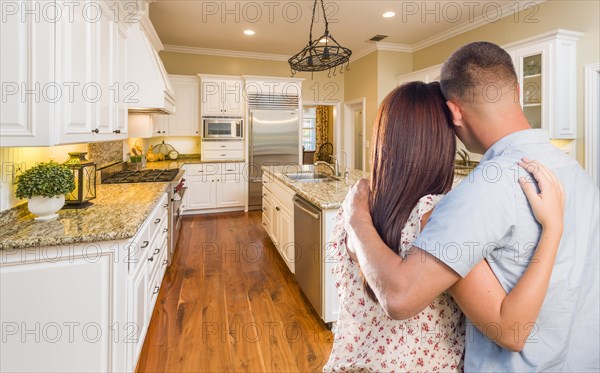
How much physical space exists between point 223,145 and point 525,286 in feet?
18.9

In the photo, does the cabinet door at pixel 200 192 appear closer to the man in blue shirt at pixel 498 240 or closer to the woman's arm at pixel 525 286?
the man in blue shirt at pixel 498 240

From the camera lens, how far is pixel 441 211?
0.65m

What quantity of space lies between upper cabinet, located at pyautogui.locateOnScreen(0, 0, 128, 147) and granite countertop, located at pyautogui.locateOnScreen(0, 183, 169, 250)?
408mm

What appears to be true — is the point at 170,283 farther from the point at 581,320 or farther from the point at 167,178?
the point at 581,320

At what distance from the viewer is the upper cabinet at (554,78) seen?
335 cm

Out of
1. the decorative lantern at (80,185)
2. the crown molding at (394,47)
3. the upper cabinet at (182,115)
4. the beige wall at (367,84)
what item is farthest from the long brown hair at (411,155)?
the upper cabinet at (182,115)

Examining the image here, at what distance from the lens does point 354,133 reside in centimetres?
701

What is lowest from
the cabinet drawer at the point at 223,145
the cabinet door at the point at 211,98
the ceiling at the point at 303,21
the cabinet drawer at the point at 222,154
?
the cabinet drawer at the point at 222,154

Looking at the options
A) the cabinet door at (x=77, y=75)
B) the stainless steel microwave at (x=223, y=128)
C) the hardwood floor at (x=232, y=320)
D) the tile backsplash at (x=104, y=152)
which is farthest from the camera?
the stainless steel microwave at (x=223, y=128)

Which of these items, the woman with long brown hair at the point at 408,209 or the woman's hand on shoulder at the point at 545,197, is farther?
the woman with long brown hair at the point at 408,209

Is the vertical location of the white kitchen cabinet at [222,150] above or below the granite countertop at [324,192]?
above

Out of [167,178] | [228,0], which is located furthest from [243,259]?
[228,0]

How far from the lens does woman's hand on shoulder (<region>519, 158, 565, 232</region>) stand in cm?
62

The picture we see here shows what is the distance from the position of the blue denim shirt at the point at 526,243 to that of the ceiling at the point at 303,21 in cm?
398
